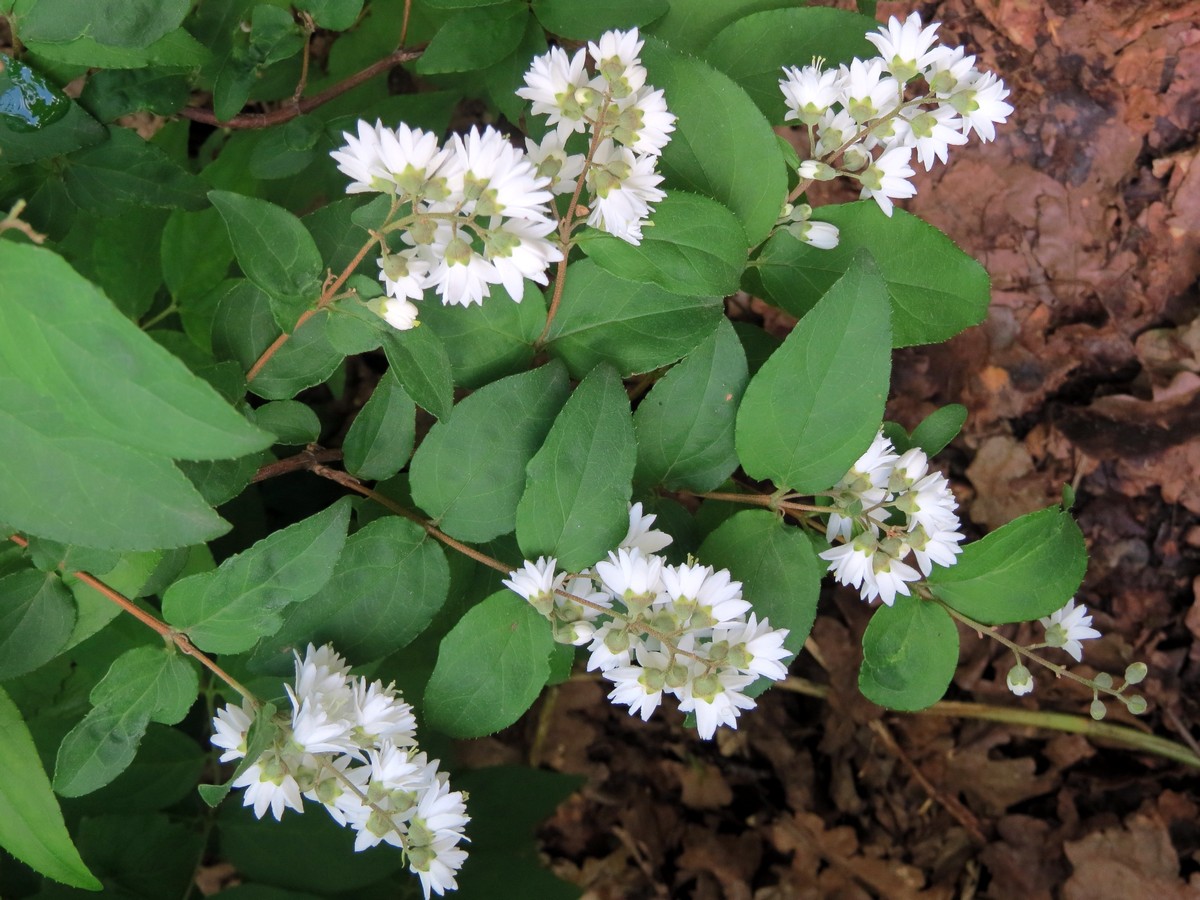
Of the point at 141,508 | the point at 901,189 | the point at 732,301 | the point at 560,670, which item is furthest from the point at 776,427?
the point at 732,301

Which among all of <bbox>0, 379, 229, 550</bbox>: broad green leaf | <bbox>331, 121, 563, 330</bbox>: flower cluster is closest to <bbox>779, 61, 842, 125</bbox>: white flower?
<bbox>331, 121, 563, 330</bbox>: flower cluster

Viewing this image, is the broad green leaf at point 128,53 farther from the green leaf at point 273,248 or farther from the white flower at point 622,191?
the white flower at point 622,191

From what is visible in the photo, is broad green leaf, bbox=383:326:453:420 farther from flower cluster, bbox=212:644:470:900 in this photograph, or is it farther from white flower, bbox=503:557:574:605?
flower cluster, bbox=212:644:470:900

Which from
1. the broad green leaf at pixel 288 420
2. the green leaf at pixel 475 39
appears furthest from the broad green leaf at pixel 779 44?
the broad green leaf at pixel 288 420

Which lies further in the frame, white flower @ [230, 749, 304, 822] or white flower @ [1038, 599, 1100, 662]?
white flower @ [1038, 599, 1100, 662]

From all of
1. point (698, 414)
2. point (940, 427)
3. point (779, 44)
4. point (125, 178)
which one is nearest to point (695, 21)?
point (779, 44)
